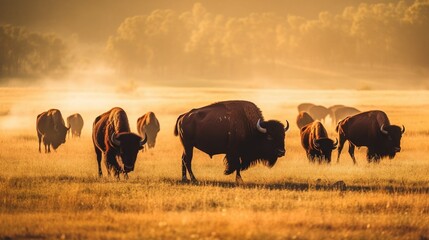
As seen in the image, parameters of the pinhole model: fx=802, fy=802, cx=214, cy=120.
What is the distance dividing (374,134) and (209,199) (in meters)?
8.52

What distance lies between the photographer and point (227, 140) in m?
19.0

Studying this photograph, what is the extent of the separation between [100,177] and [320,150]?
241 inches

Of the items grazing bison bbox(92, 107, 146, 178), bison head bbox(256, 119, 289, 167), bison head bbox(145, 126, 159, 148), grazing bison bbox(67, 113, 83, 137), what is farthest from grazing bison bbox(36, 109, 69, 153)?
bison head bbox(256, 119, 289, 167)

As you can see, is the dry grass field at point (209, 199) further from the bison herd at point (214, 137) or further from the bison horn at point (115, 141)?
the bison horn at point (115, 141)

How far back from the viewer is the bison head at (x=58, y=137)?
2680 cm

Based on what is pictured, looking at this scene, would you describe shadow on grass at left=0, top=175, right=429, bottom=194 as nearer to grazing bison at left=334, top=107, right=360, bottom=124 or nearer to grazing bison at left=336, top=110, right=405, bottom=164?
grazing bison at left=336, top=110, right=405, bottom=164

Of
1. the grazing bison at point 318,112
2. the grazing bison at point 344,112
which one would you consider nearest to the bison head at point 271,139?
the grazing bison at point 344,112

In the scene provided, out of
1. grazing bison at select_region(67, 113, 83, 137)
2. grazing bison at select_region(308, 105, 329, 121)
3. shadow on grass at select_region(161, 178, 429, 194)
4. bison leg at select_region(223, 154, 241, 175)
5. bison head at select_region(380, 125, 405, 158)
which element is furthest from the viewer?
grazing bison at select_region(308, 105, 329, 121)

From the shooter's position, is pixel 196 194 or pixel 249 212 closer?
pixel 249 212

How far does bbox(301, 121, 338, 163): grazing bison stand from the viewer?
2131cm

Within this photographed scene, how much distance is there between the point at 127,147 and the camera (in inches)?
684

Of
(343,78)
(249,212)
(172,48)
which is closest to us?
(249,212)

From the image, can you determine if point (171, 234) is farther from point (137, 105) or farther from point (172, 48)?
point (172, 48)

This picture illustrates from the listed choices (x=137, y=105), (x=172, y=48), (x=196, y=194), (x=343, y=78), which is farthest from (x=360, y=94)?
(x=172, y=48)
